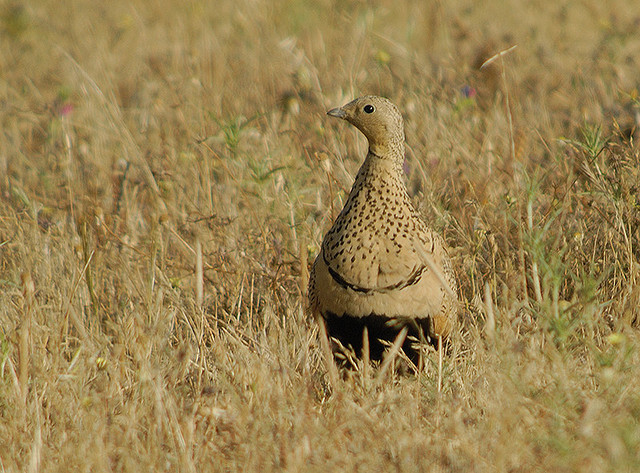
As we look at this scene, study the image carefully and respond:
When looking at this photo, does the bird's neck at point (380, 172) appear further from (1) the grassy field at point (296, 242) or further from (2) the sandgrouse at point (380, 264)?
(1) the grassy field at point (296, 242)

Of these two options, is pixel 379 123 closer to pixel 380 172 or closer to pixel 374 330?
pixel 380 172

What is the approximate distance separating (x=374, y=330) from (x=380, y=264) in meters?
0.27

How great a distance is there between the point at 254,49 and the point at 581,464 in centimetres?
551

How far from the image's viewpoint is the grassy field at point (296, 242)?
9.80 ft

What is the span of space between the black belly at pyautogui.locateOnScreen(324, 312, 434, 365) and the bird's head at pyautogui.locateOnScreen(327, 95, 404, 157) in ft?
2.22

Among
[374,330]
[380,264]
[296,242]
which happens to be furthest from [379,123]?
[296,242]

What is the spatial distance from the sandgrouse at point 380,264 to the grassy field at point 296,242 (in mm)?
202

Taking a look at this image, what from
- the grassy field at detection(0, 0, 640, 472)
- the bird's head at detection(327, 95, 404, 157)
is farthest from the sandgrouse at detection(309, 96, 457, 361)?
the grassy field at detection(0, 0, 640, 472)

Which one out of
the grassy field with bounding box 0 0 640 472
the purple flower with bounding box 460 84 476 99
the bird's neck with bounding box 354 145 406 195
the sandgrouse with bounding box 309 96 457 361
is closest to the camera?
the grassy field with bounding box 0 0 640 472

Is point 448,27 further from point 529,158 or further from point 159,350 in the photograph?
point 159,350

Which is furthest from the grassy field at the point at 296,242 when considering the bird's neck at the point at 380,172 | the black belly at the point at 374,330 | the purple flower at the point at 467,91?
the bird's neck at the point at 380,172

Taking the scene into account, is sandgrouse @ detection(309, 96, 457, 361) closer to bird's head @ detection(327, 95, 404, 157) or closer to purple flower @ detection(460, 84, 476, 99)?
bird's head @ detection(327, 95, 404, 157)

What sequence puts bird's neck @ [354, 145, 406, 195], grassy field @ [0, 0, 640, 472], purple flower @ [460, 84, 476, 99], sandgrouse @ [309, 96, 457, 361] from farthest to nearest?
purple flower @ [460, 84, 476, 99] < bird's neck @ [354, 145, 406, 195] < sandgrouse @ [309, 96, 457, 361] < grassy field @ [0, 0, 640, 472]

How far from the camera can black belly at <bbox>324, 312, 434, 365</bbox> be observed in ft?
11.4
